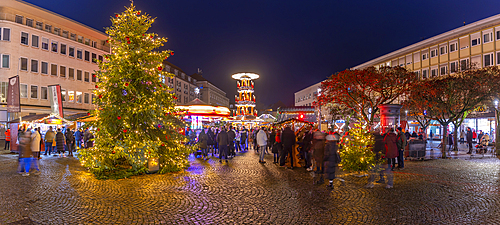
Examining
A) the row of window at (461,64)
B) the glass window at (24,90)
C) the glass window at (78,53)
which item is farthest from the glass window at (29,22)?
the row of window at (461,64)

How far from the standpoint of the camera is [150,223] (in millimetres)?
5547

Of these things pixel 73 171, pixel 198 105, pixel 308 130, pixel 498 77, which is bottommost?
pixel 73 171

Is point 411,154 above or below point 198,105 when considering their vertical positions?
below

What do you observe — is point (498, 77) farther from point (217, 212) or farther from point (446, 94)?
point (217, 212)

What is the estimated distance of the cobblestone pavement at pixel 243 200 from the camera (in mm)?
5859

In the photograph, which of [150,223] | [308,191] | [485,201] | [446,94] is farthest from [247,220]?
[446,94]

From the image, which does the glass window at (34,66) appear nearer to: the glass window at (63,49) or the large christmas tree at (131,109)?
the glass window at (63,49)

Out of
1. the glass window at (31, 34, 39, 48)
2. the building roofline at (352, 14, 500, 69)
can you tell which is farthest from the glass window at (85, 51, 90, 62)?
the building roofline at (352, 14, 500, 69)

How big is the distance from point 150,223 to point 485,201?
25.1 ft

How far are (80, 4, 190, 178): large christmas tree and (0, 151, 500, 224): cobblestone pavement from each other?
839 millimetres

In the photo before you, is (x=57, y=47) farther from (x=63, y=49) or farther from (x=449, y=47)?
(x=449, y=47)

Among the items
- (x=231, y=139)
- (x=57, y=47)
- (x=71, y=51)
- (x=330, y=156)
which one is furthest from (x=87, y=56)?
(x=330, y=156)

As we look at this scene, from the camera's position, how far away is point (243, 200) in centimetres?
725

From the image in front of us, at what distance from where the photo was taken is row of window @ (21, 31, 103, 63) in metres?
35.7
